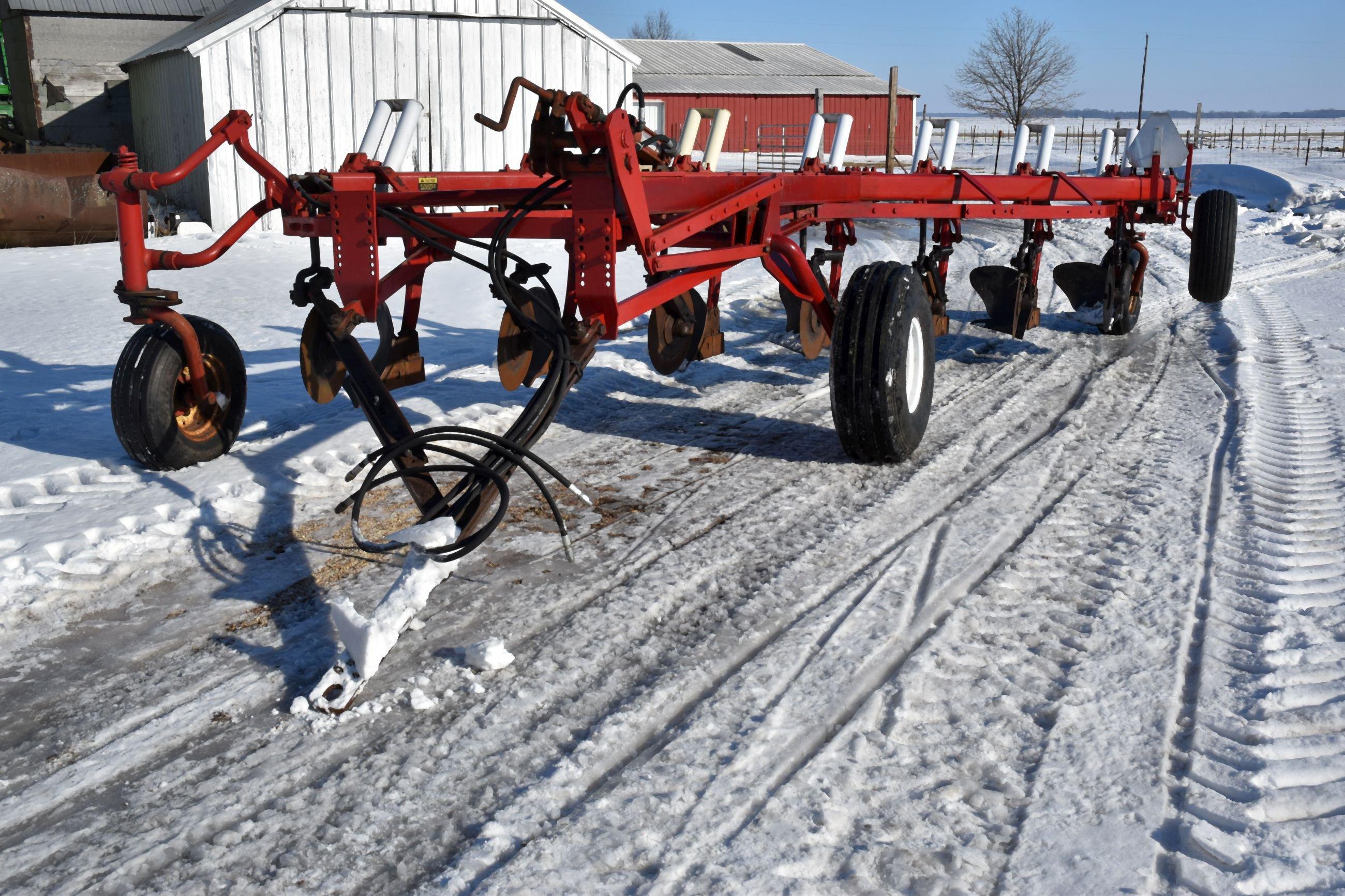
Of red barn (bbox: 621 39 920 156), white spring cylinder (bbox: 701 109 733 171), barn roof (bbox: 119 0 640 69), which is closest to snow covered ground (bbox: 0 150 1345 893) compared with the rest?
white spring cylinder (bbox: 701 109 733 171)

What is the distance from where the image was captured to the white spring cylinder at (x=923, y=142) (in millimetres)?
7750

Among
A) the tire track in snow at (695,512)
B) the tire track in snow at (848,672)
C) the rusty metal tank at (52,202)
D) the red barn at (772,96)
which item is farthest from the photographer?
the red barn at (772,96)

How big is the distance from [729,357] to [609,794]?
17.3ft

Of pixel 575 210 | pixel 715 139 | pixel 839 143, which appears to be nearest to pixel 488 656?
pixel 575 210

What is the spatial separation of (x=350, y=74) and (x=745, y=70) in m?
30.5

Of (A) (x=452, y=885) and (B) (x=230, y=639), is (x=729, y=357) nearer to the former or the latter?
(B) (x=230, y=639)

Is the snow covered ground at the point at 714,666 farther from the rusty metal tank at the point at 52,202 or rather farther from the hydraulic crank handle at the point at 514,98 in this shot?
the rusty metal tank at the point at 52,202

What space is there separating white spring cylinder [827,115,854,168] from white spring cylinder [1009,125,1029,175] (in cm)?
137

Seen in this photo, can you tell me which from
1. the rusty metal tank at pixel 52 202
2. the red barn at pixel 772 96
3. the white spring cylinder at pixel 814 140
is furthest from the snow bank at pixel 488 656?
the red barn at pixel 772 96

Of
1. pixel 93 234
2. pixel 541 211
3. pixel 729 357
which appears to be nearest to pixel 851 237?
pixel 729 357

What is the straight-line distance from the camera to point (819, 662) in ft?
9.94

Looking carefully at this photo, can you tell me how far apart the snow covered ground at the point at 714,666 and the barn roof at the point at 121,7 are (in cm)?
1933

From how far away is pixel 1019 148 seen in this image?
8.48m

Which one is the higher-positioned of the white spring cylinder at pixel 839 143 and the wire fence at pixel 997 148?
the wire fence at pixel 997 148
